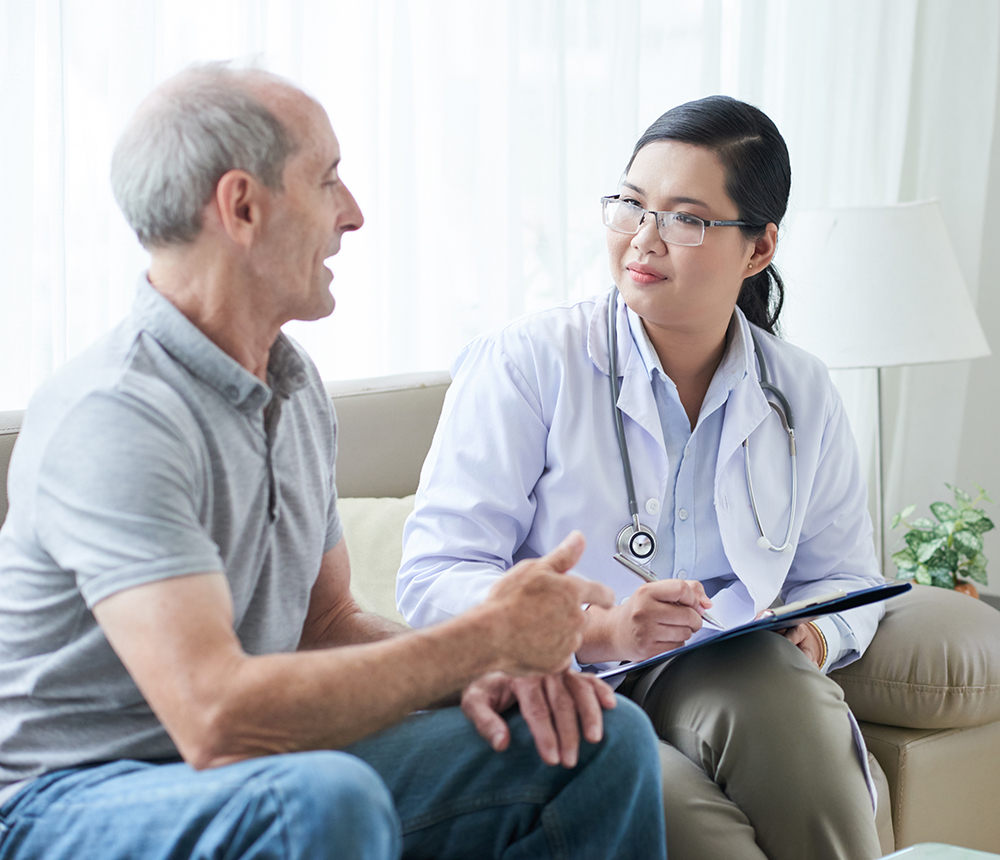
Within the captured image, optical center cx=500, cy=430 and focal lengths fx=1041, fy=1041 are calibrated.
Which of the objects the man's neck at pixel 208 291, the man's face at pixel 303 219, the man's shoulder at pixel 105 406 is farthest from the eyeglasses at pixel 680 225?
the man's shoulder at pixel 105 406

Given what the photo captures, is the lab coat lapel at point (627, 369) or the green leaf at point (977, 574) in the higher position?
the lab coat lapel at point (627, 369)

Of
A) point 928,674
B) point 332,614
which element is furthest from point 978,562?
point 332,614

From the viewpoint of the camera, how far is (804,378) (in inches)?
66.3

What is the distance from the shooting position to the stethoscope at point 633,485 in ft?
4.82

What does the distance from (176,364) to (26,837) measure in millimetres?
424

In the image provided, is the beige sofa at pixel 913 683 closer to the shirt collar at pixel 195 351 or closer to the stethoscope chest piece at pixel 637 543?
the stethoscope chest piece at pixel 637 543

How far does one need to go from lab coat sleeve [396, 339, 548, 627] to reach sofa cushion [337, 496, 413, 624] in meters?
0.24

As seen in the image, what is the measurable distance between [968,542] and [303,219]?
6.44 ft

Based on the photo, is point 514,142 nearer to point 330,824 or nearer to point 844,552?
point 844,552

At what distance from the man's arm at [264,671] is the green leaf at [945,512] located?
184 cm

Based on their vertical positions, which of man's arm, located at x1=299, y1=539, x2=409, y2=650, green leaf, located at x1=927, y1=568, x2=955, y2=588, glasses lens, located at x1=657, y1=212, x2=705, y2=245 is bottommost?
green leaf, located at x1=927, y1=568, x2=955, y2=588

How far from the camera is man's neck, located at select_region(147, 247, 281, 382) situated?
0.97 meters

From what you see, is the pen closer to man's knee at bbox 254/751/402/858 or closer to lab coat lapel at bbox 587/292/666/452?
lab coat lapel at bbox 587/292/666/452

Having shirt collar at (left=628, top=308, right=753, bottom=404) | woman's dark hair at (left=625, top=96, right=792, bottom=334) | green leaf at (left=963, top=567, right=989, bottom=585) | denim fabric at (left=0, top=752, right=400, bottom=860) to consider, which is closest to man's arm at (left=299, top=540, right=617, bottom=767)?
denim fabric at (left=0, top=752, right=400, bottom=860)
